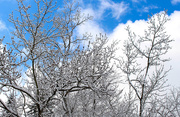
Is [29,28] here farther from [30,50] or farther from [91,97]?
[91,97]

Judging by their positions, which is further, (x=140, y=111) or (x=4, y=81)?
(x=140, y=111)

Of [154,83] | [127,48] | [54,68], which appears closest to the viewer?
[54,68]

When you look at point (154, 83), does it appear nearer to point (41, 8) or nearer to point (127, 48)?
point (127, 48)

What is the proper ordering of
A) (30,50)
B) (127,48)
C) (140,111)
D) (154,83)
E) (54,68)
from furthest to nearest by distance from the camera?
(127,48) < (154,83) < (140,111) < (30,50) < (54,68)

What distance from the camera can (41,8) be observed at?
657 centimetres

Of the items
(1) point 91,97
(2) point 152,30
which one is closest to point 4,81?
(1) point 91,97

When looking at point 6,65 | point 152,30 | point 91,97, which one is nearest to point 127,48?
point 152,30

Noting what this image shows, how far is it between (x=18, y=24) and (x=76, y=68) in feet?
10.3

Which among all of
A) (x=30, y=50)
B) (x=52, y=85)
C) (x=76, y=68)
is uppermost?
(x=30, y=50)

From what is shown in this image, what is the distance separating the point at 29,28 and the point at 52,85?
8.67 ft

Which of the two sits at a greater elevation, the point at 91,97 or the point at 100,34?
the point at 100,34

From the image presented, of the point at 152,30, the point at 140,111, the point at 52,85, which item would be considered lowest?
the point at 140,111

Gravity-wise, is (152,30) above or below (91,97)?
above

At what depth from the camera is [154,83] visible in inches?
392
